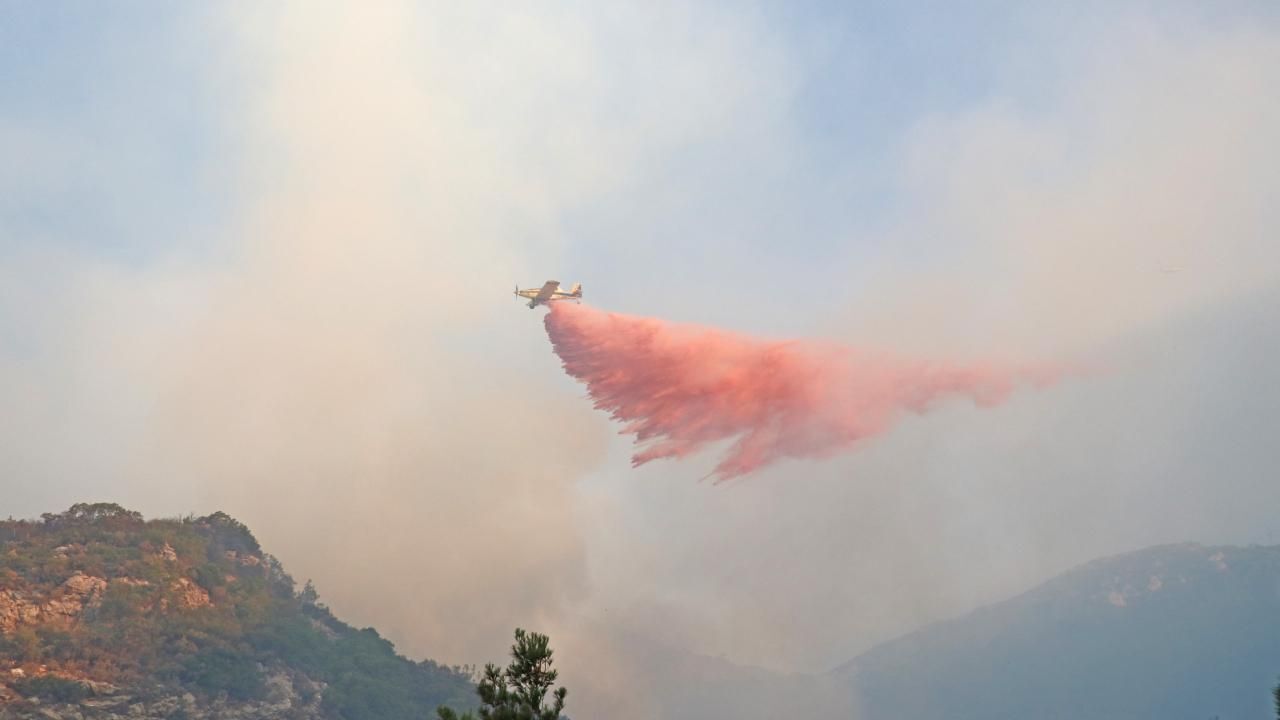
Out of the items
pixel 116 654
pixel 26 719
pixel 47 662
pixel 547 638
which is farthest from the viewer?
pixel 116 654

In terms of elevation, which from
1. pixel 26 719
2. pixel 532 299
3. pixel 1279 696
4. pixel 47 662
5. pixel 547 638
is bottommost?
pixel 1279 696

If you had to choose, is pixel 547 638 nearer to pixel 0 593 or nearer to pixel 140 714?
pixel 140 714

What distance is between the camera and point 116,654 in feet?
603

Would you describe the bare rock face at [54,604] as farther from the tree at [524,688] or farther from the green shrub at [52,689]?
the tree at [524,688]

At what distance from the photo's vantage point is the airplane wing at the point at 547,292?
115m

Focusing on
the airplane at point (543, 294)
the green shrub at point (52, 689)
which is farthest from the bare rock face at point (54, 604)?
the airplane at point (543, 294)

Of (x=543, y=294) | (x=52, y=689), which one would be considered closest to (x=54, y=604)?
(x=52, y=689)

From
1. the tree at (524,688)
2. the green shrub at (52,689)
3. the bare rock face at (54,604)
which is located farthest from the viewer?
the bare rock face at (54,604)

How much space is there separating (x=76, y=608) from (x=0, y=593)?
1410 centimetres

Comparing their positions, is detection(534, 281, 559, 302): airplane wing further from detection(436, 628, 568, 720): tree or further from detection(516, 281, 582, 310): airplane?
detection(436, 628, 568, 720): tree

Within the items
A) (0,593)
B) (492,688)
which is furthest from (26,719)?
(492,688)

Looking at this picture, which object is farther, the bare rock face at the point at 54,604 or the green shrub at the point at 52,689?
the bare rock face at the point at 54,604

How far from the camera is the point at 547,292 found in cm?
11569

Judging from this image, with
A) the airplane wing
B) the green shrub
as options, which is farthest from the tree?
the green shrub
